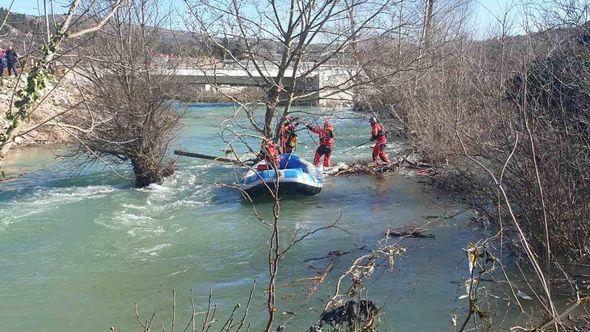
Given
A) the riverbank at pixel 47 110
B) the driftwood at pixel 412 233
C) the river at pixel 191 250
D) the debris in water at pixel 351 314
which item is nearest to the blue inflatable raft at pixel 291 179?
the river at pixel 191 250

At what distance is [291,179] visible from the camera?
13320 mm

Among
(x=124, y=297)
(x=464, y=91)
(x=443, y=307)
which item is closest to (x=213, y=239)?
Result: (x=124, y=297)

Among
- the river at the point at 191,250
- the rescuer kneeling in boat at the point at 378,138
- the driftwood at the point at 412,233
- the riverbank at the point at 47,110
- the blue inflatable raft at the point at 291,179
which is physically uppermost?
the riverbank at the point at 47,110

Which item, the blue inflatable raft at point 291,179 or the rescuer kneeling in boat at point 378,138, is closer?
the blue inflatable raft at point 291,179

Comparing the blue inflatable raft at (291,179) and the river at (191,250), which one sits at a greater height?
the blue inflatable raft at (291,179)

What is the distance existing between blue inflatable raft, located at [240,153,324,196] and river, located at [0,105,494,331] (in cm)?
29

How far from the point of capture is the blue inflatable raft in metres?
13.3

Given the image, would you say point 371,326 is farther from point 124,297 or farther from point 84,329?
point 124,297

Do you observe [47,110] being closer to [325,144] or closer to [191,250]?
[325,144]

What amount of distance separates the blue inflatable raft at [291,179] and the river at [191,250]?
29 cm

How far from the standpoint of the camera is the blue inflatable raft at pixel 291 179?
43.6ft

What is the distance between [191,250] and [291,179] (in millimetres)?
3687

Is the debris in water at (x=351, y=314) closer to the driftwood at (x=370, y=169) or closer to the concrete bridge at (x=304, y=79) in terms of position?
the concrete bridge at (x=304, y=79)

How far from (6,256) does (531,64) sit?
818 centimetres
